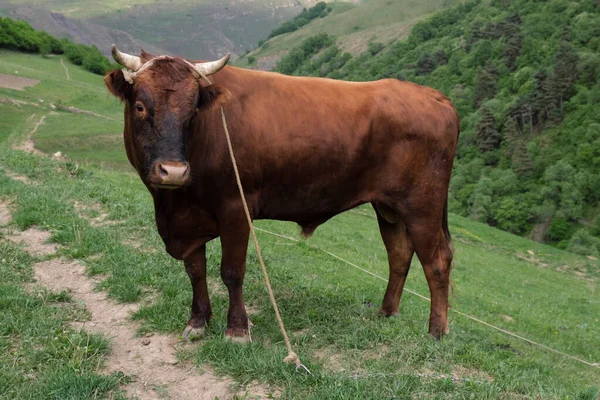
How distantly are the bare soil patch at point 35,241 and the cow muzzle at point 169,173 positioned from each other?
437cm

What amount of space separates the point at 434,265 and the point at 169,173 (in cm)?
347

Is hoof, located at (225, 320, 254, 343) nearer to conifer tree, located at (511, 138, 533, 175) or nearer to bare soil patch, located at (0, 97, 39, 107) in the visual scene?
bare soil patch, located at (0, 97, 39, 107)

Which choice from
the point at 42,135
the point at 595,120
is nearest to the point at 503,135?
the point at 595,120

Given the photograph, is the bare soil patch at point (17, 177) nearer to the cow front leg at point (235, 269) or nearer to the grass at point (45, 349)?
the grass at point (45, 349)

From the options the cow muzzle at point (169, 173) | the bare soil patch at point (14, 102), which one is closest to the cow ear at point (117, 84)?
the cow muzzle at point (169, 173)

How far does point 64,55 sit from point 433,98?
77602mm

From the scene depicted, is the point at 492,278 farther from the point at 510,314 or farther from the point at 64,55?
the point at 64,55

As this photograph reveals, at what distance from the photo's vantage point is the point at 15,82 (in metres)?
50.5

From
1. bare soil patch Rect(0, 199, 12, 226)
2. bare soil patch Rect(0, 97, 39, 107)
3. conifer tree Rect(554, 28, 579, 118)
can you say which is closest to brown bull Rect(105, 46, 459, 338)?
bare soil patch Rect(0, 199, 12, 226)

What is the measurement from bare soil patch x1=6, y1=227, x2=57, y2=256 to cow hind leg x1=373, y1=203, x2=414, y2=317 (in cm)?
503

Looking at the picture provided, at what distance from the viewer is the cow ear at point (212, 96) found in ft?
16.7

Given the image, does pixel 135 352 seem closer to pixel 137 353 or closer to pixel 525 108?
pixel 137 353

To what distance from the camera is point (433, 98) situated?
21.6 ft

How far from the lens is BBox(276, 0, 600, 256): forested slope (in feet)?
249
